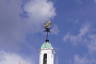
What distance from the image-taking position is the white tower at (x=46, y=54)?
97.6 meters

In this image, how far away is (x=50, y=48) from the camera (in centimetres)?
9812

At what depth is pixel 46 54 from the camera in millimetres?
98375

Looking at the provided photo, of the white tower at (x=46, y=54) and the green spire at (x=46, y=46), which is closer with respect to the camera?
the white tower at (x=46, y=54)

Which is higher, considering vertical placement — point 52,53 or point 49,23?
point 49,23

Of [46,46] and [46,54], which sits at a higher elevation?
[46,46]

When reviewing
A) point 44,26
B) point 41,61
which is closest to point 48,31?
point 44,26

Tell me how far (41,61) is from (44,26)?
8510 mm

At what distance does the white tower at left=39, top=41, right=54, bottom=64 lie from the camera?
320ft

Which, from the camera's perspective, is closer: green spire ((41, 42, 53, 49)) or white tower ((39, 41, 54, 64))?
white tower ((39, 41, 54, 64))

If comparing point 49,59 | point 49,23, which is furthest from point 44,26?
point 49,59

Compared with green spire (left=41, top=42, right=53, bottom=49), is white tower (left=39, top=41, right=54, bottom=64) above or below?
below

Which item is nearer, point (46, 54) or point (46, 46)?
point (46, 54)

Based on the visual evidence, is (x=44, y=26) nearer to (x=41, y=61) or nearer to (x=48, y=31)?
(x=48, y=31)

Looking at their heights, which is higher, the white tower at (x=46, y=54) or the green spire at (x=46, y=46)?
the green spire at (x=46, y=46)
